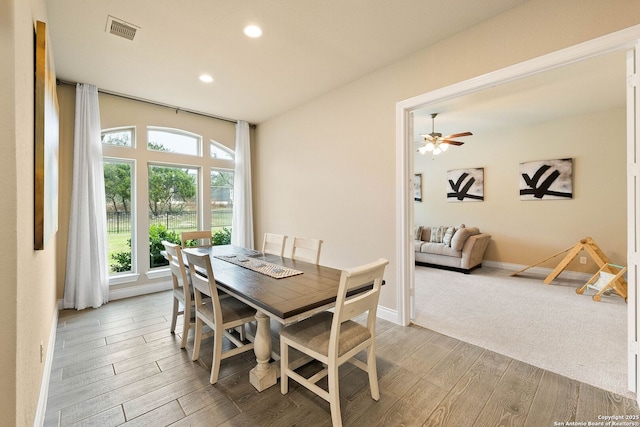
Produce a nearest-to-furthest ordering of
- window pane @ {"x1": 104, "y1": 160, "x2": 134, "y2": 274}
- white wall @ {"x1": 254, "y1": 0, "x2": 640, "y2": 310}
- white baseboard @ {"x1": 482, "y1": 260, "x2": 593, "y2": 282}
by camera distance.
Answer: white wall @ {"x1": 254, "y1": 0, "x2": 640, "y2": 310}
window pane @ {"x1": 104, "y1": 160, "x2": 134, "y2": 274}
white baseboard @ {"x1": 482, "y1": 260, "x2": 593, "y2": 282}

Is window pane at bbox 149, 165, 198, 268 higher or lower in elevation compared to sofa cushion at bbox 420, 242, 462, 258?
higher

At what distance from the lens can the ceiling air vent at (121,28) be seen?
2.24m

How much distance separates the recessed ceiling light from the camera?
91.7 inches

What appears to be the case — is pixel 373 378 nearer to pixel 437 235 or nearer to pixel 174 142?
pixel 174 142

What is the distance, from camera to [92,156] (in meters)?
3.39

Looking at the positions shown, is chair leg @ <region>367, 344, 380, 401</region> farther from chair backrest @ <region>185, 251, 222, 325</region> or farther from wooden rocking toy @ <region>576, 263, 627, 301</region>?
wooden rocking toy @ <region>576, 263, 627, 301</region>

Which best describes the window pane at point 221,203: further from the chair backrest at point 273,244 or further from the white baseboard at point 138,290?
the chair backrest at point 273,244

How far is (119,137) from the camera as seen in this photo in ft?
12.5

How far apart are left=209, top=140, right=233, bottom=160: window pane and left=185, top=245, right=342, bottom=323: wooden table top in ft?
9.13

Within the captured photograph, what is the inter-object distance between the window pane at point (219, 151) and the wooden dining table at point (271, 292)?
2716 mm

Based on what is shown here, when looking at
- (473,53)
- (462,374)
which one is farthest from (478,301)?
(473,53)

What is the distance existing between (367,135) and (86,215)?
3606 millimetres

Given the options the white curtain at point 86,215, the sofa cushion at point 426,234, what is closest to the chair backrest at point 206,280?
the white curtain at point 86,215

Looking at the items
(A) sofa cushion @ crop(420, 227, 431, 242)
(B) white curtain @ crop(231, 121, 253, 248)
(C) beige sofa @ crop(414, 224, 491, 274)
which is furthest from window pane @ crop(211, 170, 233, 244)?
(A) sofa cushion @ crop(420, 227, 431, 242)
